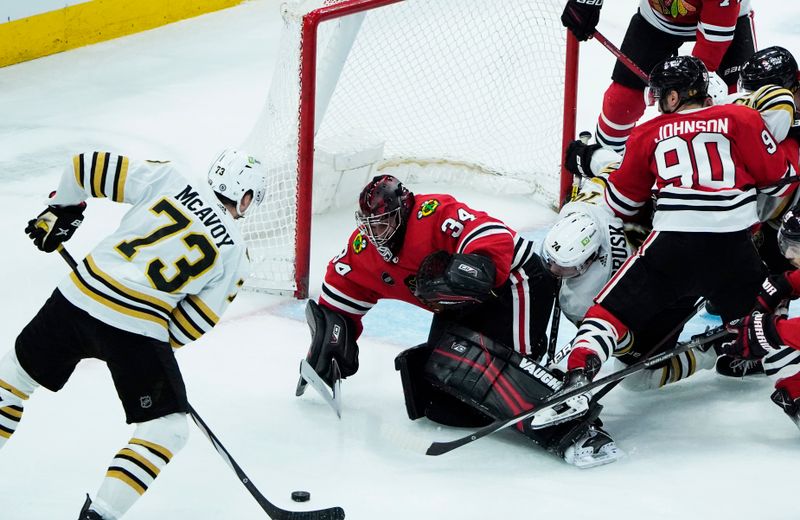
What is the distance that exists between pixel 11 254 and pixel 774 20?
4678mm

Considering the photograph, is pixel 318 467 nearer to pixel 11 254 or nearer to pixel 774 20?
pixel 11 254

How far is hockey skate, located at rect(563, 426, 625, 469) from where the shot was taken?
313 cm

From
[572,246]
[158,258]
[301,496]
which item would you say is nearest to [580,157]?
[572,246]

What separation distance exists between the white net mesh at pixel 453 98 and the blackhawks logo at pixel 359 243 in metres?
1.43

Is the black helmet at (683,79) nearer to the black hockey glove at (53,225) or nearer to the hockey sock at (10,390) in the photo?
the black hockey glove at (53,225)

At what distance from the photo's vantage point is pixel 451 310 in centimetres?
342

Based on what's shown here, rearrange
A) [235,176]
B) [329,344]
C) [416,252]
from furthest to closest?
[329,344]
[416,252]
[235,176]

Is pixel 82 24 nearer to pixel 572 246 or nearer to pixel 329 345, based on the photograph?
pixel 329 345

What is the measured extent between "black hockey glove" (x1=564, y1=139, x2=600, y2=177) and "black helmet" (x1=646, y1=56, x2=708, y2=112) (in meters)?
0.75

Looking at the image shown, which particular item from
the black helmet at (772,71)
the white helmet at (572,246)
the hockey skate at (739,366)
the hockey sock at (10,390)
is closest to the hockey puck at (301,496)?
the hockey sock at (10,390)

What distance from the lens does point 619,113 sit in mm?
4602

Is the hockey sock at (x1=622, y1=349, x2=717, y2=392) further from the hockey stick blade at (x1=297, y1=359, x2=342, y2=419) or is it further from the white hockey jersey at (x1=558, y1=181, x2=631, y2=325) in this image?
the hockey stick blade at (x1=297, y1=359, x2=342, y2=419)

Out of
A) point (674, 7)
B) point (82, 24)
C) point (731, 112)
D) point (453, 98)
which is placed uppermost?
point (731, 112)

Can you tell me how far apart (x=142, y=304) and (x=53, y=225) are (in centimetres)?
43
